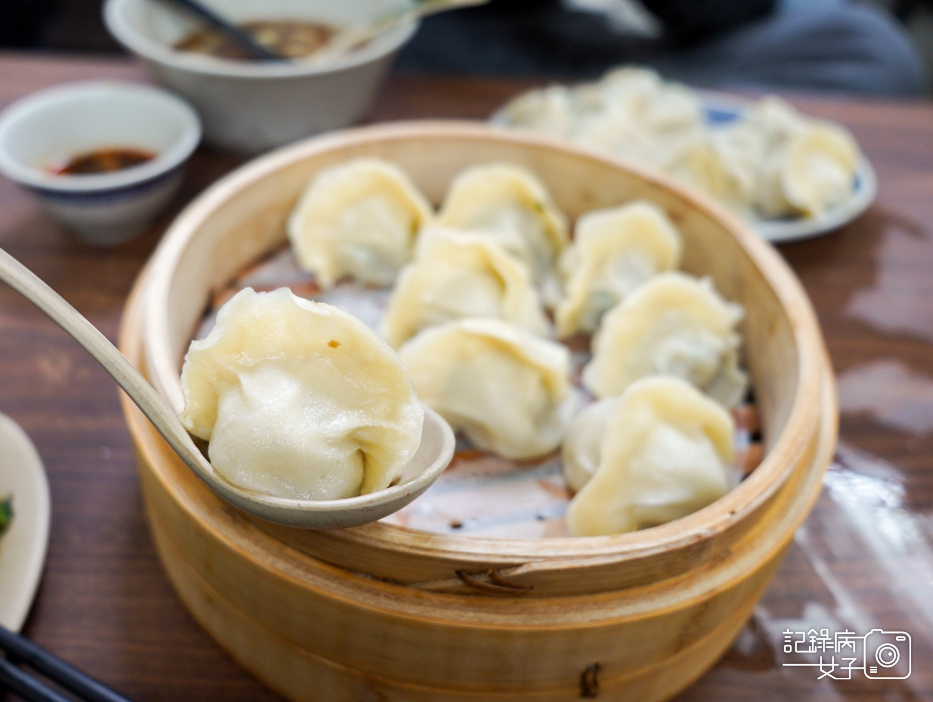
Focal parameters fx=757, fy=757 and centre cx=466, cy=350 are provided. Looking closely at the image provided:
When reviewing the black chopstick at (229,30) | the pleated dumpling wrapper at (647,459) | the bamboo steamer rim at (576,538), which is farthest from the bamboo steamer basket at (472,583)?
the black chopstick at (229,30)

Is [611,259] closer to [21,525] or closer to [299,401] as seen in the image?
[299,401]

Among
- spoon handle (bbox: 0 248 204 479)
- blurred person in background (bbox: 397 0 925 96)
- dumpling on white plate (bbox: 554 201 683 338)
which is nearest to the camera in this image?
spoon handle (bbox: 0 248 204 479)

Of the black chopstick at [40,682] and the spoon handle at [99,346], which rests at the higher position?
the spoon handle at [99,346]

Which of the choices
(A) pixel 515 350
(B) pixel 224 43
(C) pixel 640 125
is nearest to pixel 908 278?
(C) pixel 640 125

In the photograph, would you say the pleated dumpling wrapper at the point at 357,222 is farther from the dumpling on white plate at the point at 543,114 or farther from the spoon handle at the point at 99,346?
the spoon handle at the point at 99,346

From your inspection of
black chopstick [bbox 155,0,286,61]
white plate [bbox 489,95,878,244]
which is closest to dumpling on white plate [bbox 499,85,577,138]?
white plate [bbox 489,95,878,244]

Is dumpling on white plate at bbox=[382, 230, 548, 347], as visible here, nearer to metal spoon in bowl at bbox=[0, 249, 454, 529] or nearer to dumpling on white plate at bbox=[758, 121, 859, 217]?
metal spoon in bowl at bbox=[0, 249, 454, 529]

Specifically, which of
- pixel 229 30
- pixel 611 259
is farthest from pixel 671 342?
pixel 229 30
